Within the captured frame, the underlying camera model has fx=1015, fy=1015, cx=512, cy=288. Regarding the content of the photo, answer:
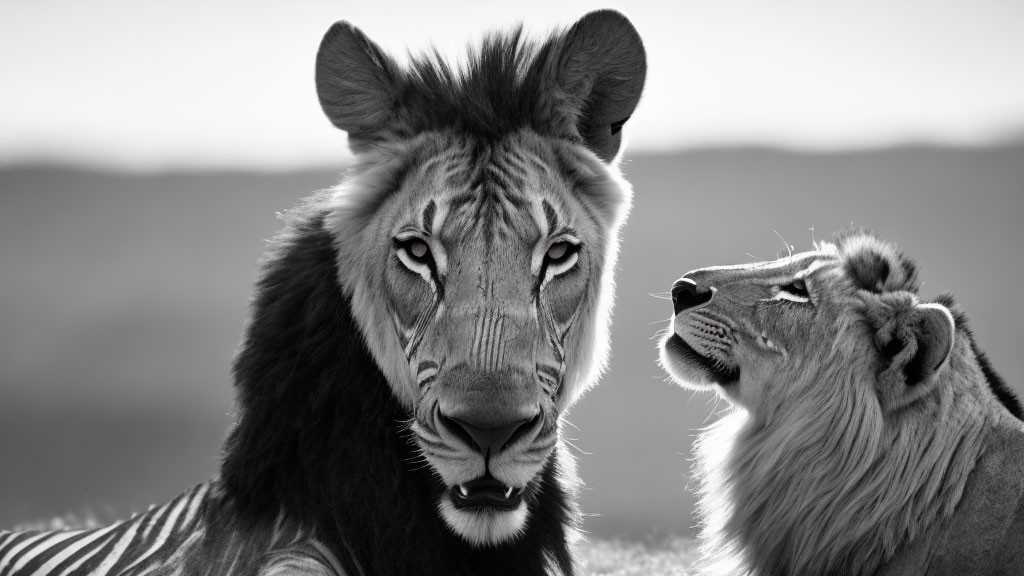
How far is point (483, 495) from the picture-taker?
3.74 m

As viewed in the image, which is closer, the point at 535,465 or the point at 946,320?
the point at 535,465

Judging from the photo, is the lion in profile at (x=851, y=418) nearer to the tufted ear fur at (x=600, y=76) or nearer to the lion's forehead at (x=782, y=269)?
the lion's forehead at (x=782, y=269)

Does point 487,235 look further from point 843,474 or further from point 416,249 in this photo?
point 843,474

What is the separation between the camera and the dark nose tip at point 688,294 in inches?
221

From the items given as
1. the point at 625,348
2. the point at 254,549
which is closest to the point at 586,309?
the point at 254,549

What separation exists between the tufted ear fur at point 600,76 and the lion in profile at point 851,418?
1227mm

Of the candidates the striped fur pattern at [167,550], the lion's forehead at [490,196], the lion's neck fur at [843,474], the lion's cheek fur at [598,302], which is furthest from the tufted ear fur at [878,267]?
the striped fur pattern at [167,550]

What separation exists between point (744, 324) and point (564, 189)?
1630 mm

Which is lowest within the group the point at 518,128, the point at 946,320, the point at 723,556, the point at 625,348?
the point at 625,348

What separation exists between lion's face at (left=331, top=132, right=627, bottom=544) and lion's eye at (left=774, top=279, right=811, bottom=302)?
53.4 inches

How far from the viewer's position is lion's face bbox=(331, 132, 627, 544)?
12.2 ft

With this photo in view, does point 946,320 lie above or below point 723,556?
above

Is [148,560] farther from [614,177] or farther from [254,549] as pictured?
[614,177]

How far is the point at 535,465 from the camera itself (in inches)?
152
